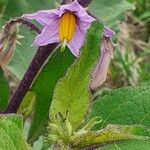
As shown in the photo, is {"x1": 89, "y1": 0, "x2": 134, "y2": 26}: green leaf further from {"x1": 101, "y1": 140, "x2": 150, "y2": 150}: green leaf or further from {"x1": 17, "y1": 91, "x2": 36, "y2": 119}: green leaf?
{"x1": 101, "y1": 140, "x2": 150, "y2": 150}: green leaf

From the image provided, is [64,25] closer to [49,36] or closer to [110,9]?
[49,36]

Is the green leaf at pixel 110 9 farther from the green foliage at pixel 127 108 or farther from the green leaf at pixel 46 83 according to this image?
the green foliage at pixel 127 108

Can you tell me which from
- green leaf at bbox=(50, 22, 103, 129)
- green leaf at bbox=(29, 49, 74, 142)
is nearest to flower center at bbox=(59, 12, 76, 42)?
green leaf at bbox=(29, 49, 74, 142)

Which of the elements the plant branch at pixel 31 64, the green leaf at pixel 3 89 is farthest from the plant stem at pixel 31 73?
the green leaf at pixel 3 89

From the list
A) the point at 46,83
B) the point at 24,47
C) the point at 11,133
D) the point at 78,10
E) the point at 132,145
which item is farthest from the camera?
the point at 24,47

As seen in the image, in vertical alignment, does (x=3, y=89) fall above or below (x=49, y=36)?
below

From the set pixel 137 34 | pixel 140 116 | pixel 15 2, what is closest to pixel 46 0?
pixel 15 2

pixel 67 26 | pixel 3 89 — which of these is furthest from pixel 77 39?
pixel 3 89
